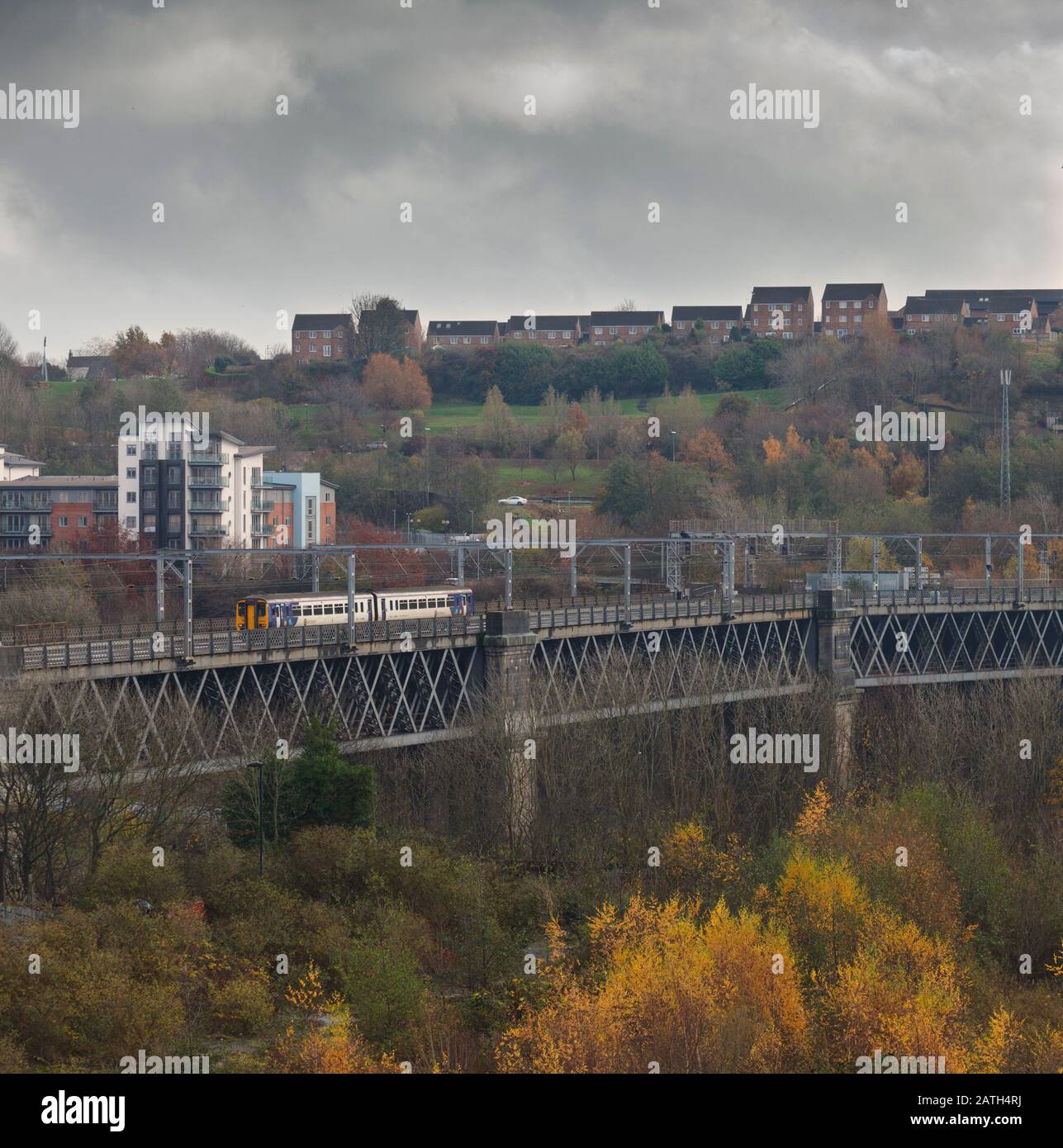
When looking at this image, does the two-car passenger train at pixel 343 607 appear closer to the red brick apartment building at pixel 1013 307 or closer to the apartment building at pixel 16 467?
the apartment building at pixel 16 467

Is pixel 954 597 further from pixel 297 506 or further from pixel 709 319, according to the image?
pixel 709 319

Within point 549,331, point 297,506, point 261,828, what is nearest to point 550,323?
point 549,331

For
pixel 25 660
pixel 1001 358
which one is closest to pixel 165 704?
pixel 25 660

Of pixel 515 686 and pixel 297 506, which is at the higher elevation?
pixel 297 506

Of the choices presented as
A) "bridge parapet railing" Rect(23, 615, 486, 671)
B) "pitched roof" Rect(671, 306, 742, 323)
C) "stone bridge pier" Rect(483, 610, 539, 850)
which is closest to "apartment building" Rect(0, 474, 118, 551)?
"bridge parapet railing" Rect(23, 615, 486, 671)

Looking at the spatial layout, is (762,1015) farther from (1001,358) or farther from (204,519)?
(1001,358)
